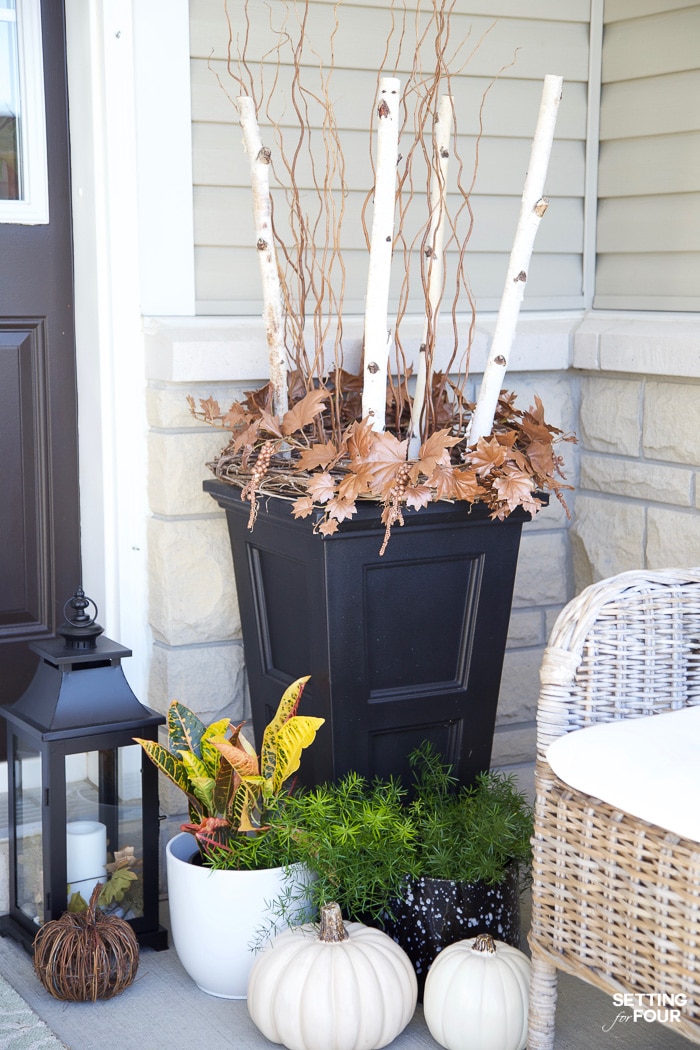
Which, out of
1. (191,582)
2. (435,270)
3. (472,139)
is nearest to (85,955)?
(191,582)

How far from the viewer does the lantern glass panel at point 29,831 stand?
6.70 feet

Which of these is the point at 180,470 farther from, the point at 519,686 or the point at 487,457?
the point at 519,686

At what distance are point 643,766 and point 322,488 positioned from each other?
0.68 m

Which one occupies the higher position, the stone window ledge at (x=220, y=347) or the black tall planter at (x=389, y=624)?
the stone window ledge at (x=220, y=347)

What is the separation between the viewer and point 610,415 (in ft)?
8.51

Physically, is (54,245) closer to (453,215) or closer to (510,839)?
(453,215)

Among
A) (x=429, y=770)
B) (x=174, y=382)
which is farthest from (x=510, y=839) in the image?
(x=174, y=382)

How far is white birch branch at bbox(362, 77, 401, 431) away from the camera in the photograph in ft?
6.41

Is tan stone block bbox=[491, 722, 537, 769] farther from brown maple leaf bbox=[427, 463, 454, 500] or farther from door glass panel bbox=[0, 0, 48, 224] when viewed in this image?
door glass panel bbox=[0, 0, 48, 224]

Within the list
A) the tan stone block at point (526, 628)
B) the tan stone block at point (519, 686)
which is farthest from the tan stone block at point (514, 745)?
the tan stone block at point (526, 628)

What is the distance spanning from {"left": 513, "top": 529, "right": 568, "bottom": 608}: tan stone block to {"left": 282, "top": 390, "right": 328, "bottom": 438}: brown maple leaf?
31.3 inches

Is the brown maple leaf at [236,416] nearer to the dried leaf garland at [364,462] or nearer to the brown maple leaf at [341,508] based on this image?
the dried leaf garland at [364,462]

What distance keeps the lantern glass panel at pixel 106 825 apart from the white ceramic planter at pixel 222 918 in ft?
0.41

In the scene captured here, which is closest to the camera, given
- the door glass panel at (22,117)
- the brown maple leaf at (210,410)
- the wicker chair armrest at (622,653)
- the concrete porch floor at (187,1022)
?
the wicker chair armrest at (622,653)
